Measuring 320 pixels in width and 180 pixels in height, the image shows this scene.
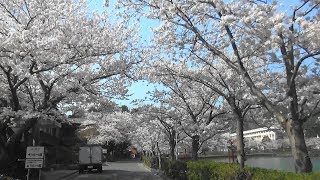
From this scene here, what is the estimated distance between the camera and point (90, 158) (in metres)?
43.3

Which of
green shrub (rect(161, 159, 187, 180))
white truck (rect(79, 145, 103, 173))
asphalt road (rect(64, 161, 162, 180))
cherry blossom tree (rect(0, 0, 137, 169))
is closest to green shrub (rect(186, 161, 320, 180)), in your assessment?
green shrub (rect(161, 159, 187, 180))

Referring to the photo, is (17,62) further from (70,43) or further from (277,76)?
(277,76)

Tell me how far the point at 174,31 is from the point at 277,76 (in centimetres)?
646

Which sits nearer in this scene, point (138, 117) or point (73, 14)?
point (73, 14)

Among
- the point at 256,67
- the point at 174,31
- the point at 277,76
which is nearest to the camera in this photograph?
the point at 174,31

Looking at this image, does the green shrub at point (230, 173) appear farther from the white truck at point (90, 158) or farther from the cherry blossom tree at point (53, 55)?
the white truck at point (90, 158)

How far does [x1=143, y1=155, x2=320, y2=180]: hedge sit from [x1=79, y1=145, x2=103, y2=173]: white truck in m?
18.6

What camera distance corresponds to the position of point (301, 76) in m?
14.9

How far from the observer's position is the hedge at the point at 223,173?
29.7ft

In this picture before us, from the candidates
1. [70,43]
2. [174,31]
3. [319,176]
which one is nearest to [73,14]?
[70,43]

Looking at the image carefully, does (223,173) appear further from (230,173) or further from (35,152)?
(35,152)

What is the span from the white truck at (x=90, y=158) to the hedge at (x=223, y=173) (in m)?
18.6

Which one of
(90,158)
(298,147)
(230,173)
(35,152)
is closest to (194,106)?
(35,152)

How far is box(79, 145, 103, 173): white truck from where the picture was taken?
139ft
